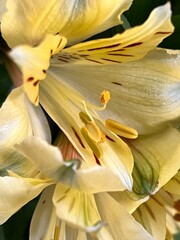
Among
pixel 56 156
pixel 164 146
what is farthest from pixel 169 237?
pixel 56 156

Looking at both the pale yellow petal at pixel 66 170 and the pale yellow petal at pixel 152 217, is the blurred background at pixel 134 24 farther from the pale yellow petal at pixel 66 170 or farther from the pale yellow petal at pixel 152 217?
the pale yellow petal at pixel 66 170

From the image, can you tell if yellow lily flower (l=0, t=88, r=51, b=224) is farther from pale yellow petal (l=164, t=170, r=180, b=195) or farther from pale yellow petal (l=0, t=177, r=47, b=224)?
pale yellow petal (l=164, t=170, r=180, b=195)

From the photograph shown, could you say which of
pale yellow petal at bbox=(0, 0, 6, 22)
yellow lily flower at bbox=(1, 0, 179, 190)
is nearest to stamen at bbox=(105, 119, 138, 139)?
yellow lily flower at bbox=(1, 0, 179, 190)

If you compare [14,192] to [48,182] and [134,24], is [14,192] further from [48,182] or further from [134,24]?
[134,24]

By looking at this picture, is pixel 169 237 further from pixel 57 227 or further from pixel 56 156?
pixel 56 156

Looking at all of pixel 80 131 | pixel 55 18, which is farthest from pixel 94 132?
pixel 55 18
